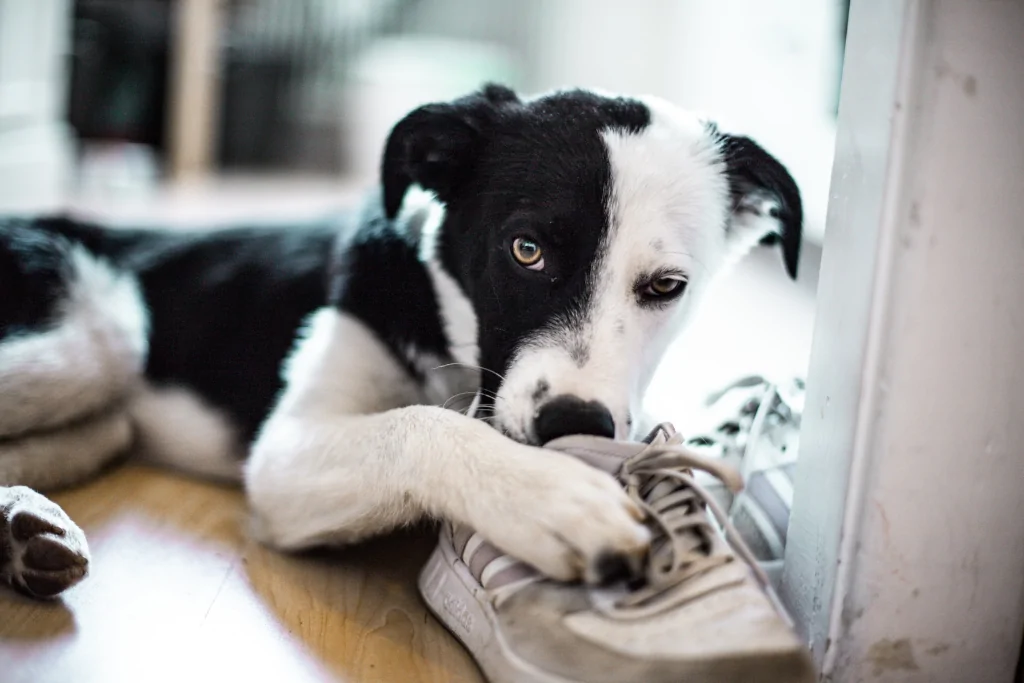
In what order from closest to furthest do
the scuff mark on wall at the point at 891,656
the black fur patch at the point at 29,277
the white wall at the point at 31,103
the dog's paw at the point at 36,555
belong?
the scuff mark on wall at the point at 891,656, the dog's paw at the point at 36,555, the black fur patch at the point at 29,277, the white wall at the point at 31,103

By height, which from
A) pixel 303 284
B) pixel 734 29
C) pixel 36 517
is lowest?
pixel 36 517

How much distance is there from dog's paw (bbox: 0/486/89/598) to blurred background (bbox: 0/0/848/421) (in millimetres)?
2079

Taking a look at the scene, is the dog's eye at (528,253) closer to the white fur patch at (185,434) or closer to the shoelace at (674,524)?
the shoelace at (674,524)

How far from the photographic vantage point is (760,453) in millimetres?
1634

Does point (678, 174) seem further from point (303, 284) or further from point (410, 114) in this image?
point (303, 284)

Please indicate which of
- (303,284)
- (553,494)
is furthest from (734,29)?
(553,494)

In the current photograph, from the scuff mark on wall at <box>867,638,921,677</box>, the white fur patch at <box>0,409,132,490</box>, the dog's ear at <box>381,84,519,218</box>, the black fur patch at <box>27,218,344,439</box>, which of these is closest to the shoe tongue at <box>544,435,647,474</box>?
the scuff mark on wall at <box>867,638,921,677</box>

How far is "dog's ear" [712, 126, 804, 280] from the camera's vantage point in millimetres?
1720

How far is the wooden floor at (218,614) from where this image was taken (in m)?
1.24

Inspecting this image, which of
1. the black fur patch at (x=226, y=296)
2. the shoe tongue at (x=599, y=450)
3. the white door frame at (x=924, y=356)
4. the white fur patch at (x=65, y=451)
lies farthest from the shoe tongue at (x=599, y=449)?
the white fur patch at (x=65, y=451)

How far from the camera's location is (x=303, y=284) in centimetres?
206

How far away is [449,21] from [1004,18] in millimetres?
7510

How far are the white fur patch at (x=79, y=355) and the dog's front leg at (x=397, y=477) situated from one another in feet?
1.40

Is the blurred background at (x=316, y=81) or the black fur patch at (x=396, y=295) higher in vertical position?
the blurred background at (x=316, y=81)
